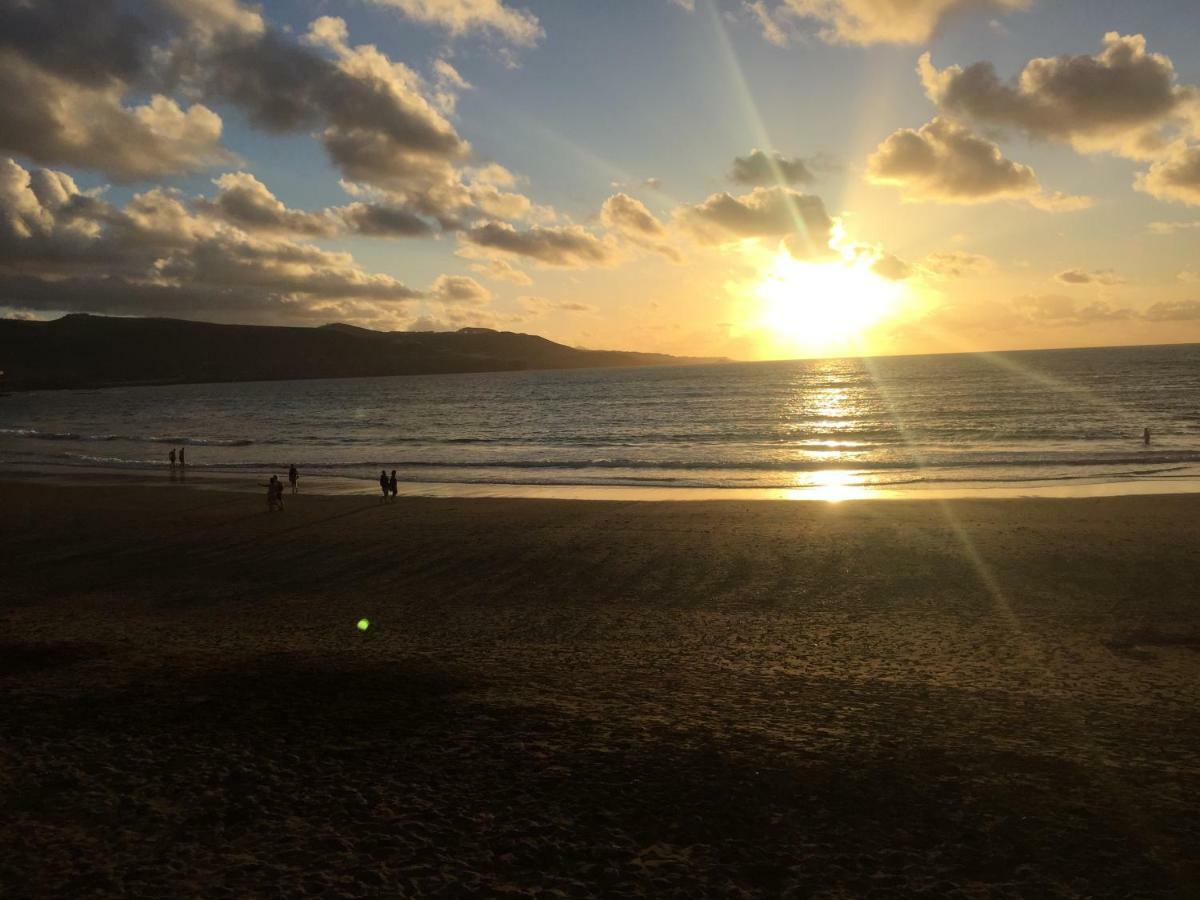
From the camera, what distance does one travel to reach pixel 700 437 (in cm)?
6169

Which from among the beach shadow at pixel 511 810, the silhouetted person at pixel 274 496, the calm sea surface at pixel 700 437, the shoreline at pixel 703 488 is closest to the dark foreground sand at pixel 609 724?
Result: the beach shadow at pixel 511 810

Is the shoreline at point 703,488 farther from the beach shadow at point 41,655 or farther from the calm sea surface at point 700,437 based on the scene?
the beach shadow at point 41,655

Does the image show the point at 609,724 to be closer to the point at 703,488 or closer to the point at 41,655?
the point at 41,655

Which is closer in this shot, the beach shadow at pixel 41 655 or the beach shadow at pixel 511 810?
the beach shadow at pixel 511 810

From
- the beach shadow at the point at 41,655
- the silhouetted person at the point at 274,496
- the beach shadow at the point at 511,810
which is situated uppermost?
the silhouetted person at the point at 274,496

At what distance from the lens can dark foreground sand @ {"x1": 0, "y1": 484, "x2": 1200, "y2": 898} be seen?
6.53 m

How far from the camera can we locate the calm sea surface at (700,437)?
127 feet

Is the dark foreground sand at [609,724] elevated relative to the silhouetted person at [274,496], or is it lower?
lower

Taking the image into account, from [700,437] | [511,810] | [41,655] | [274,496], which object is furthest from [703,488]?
[700,437]

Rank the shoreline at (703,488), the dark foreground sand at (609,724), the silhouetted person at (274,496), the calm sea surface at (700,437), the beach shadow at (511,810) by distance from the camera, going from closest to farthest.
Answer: the beach shadow at (511,810) → the dark foreground sand at (609,724) → the silhouetted person at (274,496) → the shoreline at (703,488) → the calm sea surface at (700,437)

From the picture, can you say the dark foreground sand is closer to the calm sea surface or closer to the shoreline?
the shoreline

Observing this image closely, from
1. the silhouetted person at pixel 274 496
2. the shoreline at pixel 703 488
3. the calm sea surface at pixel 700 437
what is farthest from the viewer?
the calm sea surface at pixel 700 437

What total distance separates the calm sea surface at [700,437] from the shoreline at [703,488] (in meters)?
0.90

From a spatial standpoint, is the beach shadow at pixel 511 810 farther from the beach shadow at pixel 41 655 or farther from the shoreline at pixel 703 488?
the shoreline at pixel 703 488
